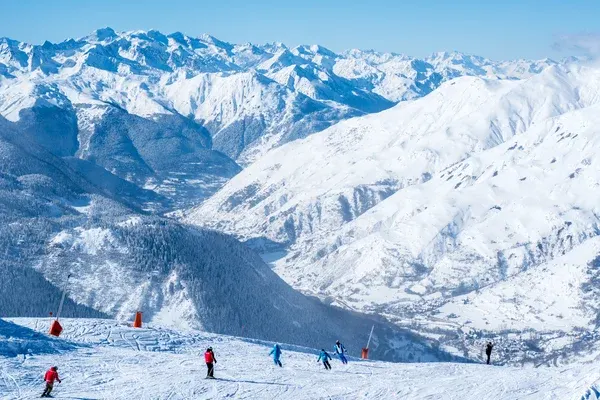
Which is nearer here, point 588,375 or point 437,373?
point 588,375

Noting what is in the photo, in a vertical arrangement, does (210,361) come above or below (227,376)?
above

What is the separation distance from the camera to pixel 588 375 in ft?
197

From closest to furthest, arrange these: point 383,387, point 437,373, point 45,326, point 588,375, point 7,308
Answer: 1. point 588,375
2. point 383,387
3. point 437,373
4. point 45,326
5. point 7,308

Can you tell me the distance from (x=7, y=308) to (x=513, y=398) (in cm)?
16242

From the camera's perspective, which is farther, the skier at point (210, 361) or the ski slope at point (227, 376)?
the skier at point (210, 361)

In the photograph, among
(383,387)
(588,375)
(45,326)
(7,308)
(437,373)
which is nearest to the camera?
(588,375)

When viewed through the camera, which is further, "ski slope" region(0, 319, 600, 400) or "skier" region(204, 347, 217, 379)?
"skier" region(204, 347, 217, 379)

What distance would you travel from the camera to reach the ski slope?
2357 inches

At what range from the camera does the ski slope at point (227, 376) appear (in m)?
59.9

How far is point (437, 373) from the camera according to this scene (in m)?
75.1

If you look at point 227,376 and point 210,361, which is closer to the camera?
point 210,361

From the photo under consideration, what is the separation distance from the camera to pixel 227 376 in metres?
66.9

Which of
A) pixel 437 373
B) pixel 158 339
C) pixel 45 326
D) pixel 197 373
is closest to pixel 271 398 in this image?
pixel 197 373

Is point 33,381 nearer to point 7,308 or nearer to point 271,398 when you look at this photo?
point 271,398
